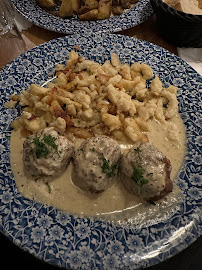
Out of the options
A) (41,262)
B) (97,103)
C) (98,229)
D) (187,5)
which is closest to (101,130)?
(97,103)

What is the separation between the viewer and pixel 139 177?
1.86 meters

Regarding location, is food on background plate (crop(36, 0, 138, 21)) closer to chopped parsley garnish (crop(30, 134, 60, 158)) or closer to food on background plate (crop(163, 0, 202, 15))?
food on background plate (crop(163, 0, 202, 15))

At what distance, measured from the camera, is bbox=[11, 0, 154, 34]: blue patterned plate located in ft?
10.1

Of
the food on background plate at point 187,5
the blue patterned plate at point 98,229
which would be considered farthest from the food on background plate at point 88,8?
the blue patterned plate at point 98,229

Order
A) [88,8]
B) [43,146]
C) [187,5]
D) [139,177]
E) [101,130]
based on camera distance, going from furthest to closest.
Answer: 1. [88,8]
2. [187,5]
3. [101,130]
4. [43,146]
5. [139,177]

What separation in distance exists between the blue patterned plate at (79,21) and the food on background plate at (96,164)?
63.7 inches

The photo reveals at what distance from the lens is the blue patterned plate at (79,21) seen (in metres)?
3.06

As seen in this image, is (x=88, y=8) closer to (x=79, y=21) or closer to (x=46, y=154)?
(x=79, y=21)

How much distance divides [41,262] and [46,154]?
84cm

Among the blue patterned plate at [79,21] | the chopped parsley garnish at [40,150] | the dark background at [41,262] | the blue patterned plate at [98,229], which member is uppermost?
the blue patterned plate at [79,21]

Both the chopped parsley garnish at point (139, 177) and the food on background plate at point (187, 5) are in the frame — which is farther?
the food on background plate at point (187, 5)

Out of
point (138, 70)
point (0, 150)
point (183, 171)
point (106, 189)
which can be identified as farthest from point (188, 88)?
point (0, 150)

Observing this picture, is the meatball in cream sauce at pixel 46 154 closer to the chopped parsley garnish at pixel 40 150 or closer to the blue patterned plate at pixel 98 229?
the chopped parsley garnish at pixel 40 150

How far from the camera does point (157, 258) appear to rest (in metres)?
1.74
